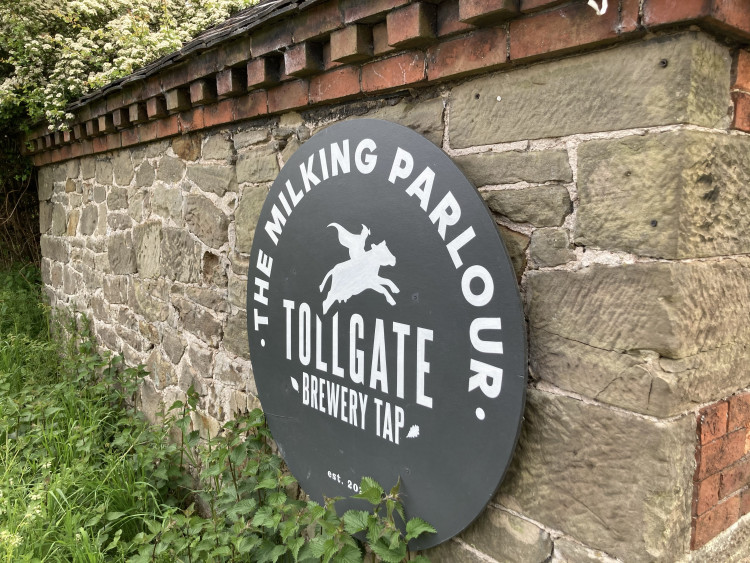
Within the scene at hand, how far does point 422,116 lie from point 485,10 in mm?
419

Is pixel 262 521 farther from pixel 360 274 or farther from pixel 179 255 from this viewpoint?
pixel 179 255

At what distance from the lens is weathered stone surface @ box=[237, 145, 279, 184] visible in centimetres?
254

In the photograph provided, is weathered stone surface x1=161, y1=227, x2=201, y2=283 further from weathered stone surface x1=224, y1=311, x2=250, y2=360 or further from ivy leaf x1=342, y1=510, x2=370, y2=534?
ivy leaf x1=342, y1=510, x2=370, y2=534

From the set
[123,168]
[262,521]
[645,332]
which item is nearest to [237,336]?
[262,521]

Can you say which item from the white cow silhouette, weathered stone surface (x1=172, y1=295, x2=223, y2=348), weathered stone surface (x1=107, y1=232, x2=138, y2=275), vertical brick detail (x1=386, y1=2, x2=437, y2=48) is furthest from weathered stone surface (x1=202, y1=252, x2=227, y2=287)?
vertical brick detail (x1=386, y1=2, x2=437, y2=48)

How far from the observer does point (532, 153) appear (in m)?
1.49

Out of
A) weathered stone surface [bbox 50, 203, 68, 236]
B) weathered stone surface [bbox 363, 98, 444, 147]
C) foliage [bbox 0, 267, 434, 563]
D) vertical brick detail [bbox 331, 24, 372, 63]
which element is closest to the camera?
weathered stone surface [bbox 363, 98, 444, 147]

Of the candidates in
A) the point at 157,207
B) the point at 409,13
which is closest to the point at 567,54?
the point at 409,13

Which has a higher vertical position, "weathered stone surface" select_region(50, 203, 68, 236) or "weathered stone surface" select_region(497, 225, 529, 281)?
"weathered stone surface" select_region(50, 203, 68, 236)

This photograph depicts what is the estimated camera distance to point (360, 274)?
1.93 m

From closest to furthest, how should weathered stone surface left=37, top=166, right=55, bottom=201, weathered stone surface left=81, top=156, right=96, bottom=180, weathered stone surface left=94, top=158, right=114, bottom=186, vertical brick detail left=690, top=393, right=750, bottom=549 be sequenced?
vertical brick detail left=690, top=393, right=750, bottom=549 → weathered stone surface left=94, top=158, right=114, bottom=186 → weathered stone surface left=81, top=156, right=96, bottom=180 → weathered stone surface left=37, top=166, right=55, bottom=201

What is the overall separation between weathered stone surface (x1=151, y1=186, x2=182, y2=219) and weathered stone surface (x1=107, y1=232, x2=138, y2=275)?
0.52 meters

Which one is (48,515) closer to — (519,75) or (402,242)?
(402,242)

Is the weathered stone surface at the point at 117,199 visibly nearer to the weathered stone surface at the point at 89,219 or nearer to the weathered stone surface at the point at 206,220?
the weathered stone surface at the point at 89,219
